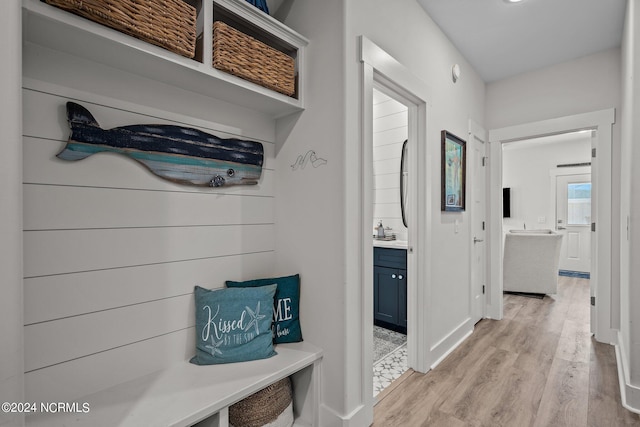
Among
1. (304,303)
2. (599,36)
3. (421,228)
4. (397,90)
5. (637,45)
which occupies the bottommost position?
(304,303)

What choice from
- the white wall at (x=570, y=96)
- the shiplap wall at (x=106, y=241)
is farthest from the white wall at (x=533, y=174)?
the shiplap wall at (x=106, y=241)

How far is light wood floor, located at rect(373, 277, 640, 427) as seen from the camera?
182cm

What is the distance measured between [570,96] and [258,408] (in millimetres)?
3783

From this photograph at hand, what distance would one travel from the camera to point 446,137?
257 cm

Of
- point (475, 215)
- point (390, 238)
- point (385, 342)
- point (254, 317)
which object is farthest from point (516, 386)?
point (254, 317)

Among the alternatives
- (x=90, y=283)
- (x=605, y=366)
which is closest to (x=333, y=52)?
(x=90, y=283)

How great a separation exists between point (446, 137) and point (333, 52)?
133 centimetres

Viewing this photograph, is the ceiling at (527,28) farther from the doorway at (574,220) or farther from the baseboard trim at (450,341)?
the doorway at (574,220)

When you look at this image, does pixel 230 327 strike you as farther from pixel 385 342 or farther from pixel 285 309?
pixel 385 342

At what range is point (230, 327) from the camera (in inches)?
60.9

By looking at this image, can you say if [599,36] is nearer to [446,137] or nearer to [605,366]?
[446,137]

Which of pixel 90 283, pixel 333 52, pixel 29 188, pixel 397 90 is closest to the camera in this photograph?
pixel 29 188

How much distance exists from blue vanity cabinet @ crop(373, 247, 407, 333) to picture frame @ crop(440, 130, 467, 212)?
595mm

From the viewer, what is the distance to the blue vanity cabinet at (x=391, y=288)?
288cm
